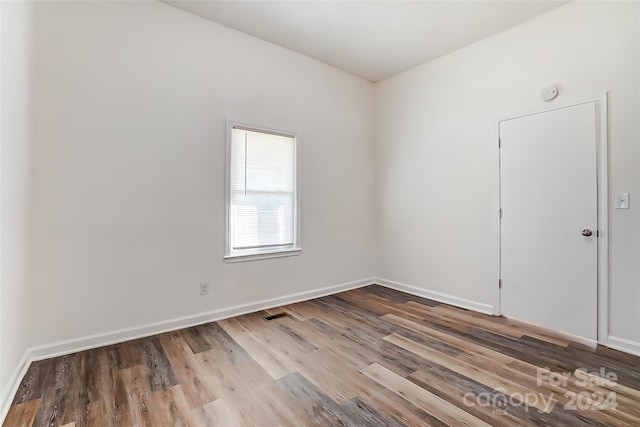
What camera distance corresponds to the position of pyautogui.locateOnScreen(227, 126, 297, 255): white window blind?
129 inches

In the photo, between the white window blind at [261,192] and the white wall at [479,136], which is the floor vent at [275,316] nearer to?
the white window blind at [261,192]

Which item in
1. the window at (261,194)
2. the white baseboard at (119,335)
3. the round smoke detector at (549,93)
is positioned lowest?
the white baseboard at (119,335)

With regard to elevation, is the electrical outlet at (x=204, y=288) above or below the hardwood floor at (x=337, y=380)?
above

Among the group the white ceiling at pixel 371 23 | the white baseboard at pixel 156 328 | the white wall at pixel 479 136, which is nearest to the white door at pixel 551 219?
the white wall at pixel 479 136

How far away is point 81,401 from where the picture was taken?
1783 mm

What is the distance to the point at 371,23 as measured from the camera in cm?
309

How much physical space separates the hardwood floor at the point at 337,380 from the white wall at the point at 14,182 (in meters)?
0.35

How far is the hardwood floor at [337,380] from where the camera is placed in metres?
1.67

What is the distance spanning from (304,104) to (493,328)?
3310mm

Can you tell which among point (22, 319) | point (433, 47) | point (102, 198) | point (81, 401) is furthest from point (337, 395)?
point (433, 47)

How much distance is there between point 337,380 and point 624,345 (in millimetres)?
2439

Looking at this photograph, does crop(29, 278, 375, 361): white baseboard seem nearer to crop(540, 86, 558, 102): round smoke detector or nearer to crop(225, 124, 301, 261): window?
crop(225, 124, 301, 261): window

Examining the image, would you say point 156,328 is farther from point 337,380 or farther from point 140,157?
point 337,380

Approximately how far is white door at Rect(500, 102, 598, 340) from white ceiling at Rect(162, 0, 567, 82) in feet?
3.44
